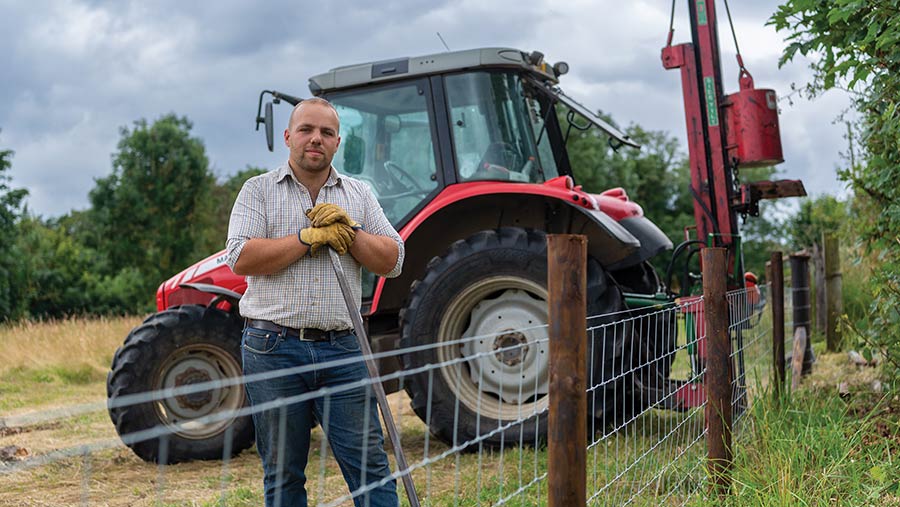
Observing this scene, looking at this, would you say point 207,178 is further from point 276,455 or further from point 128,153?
point 276,455

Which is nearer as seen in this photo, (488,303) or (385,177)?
(488,303)

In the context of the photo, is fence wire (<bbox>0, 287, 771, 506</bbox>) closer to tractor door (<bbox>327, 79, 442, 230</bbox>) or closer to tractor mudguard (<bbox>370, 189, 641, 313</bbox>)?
tractor mudguard (<bbox>370, 189, 641, 313</bbox>)

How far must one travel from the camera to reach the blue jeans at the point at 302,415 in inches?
120

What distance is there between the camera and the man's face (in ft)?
10.2

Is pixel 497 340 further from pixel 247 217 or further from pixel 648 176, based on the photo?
pixel 648 176

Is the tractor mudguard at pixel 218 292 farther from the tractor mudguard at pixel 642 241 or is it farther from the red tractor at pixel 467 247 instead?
the tractor mudguard at pixel 642 241

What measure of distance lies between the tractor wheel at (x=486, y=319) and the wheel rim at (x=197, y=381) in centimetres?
110

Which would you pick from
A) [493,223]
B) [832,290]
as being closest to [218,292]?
[493,223]

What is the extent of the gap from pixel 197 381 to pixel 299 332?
8.60 ft

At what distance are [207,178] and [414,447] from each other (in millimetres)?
26138

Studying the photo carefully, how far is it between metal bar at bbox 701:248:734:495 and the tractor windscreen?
A: 1.96 m

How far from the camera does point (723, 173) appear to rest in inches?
232

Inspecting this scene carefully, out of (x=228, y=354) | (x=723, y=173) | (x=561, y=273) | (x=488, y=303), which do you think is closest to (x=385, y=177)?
(x=488, y=303)

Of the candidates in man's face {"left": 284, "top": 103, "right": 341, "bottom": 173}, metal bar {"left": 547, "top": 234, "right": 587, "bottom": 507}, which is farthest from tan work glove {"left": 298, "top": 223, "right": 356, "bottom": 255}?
metal bar {"left": 547, "top": 234, "right": 587, "bottom": 507}
